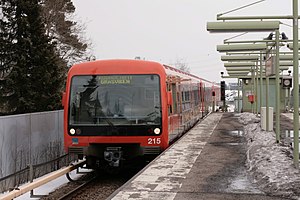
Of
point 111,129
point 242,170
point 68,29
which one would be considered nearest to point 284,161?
point 242,170

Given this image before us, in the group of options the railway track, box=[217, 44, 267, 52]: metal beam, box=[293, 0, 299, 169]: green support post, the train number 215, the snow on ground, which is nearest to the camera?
the snow on ground

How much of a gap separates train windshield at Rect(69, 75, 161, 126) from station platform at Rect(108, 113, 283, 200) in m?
1.21

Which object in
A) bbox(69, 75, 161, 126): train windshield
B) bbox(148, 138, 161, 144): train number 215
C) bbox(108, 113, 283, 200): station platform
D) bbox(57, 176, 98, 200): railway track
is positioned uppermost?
bbox(69, 75, 161, 126): train windshield

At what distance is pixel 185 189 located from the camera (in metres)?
7.99

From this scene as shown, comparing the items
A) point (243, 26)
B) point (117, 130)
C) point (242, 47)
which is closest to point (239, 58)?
point (242, 47)

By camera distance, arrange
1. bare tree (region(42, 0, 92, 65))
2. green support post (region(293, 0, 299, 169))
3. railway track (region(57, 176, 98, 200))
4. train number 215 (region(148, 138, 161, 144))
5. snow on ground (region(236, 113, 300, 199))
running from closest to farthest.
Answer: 1. snow on ground (region(236, 113, 300, 199))
2. green support post (region(293, 0, 299, 169))
3. railway track (region(57, 176, 98, 200))
4. train number 215 (region(148, 138, 161, 144))
5. bare tree (region(42, 0, 92, 65))

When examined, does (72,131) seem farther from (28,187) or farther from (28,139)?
(28,139)

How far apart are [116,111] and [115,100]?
10.5 inches

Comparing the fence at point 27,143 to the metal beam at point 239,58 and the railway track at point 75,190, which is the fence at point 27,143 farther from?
the metal beam at point 239,58

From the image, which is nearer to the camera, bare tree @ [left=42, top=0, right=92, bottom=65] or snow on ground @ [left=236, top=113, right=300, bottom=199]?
snow on ground @ [left=236, top=113, right=300, bottom=199]

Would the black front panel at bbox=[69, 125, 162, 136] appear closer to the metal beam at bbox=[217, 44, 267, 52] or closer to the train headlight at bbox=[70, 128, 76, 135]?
the train headlight at bbox=[70, 128, 76, 135]

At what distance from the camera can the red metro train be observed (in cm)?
1124

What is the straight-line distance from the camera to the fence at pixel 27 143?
12648mm

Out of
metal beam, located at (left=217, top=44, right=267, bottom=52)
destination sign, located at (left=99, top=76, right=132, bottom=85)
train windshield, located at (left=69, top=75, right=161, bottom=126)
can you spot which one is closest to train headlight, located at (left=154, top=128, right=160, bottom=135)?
Answer: train windshield, located at (left=69, top=75, right=161, bottom=126)
